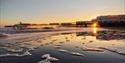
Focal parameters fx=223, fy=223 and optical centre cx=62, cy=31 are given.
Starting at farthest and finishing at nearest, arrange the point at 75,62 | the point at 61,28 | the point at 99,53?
the point at 61,28 → the point at 99,53 → the point at 75,62

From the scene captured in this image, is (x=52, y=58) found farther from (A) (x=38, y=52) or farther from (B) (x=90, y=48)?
(B) (x=90, y=48)

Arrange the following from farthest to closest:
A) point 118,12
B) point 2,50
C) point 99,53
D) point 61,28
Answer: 1. point 61,28
2. point 118,12
3. point 2,50
4. point 99,53

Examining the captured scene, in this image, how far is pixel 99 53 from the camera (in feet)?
7.58

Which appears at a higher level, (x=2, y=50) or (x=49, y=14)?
(x=49, y=14)

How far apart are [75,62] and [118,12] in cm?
133

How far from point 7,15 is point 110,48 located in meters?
1.52

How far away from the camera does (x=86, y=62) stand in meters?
1.98

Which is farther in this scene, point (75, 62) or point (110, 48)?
point (110, 48)

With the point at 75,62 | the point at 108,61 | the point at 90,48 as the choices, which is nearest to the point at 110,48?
the point at 90,48

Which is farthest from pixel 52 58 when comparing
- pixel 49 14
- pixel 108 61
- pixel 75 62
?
pixel 49 14

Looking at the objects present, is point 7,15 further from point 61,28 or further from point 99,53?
→ point 61,28

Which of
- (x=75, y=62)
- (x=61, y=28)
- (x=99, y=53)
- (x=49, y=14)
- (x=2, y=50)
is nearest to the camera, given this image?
(x=75, y=62)

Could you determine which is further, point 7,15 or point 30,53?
point 7,15

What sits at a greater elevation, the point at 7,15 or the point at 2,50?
the point at 7,15
